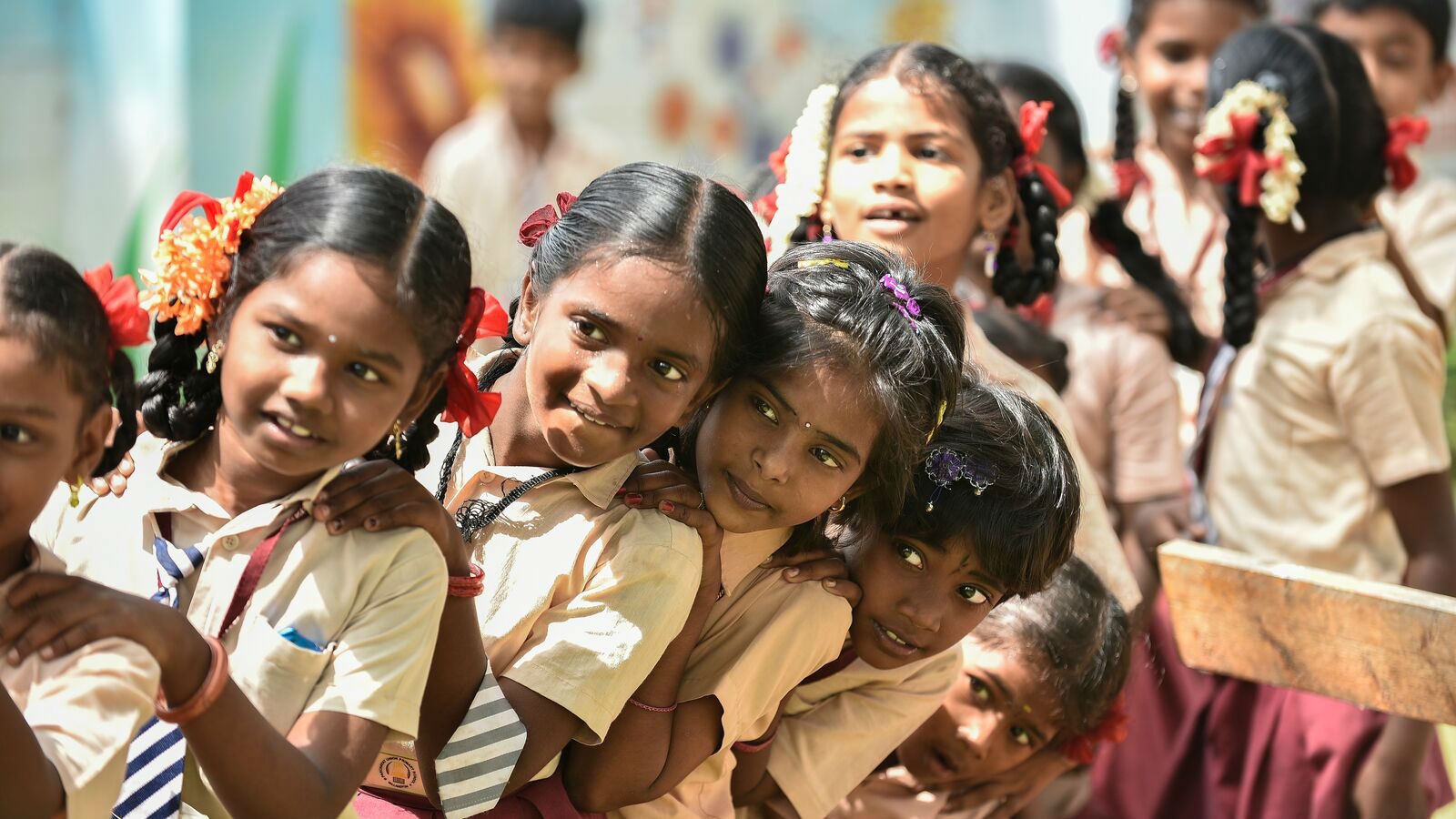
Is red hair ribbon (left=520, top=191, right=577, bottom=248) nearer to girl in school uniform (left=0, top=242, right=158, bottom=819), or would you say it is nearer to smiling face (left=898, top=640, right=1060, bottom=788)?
girl in school uniform (left=0, top=242, right=158, bottom=819)

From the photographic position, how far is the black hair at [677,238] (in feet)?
6.93

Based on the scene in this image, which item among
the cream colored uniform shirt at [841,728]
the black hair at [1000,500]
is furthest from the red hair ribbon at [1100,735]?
the black hair at [1000,500]

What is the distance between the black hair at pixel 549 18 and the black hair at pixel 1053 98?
4.09m

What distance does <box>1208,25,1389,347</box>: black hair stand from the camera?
4074 mm

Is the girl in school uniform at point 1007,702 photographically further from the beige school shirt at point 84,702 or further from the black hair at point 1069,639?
the beige school shirt at point 84,702

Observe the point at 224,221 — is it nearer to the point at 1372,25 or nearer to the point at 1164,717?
the point at 1164,717

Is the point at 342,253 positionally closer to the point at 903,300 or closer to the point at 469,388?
the point at 469,388

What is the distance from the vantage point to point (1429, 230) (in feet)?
20.8

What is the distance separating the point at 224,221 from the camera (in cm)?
194

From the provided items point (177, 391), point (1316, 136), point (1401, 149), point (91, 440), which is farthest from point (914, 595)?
point (1401, 149)

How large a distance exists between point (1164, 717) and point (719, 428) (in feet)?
7.43

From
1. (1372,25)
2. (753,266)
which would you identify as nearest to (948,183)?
(753,266)

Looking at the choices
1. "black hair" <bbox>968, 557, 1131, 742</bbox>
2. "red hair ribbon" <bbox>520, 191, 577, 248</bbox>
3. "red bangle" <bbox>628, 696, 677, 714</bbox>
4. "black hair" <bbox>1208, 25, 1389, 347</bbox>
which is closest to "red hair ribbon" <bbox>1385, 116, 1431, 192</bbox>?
"black hair" <bbox>1208, 25, 1389, 347</bbox>

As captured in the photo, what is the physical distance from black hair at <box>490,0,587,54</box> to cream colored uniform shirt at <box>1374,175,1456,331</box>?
4.07m
